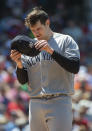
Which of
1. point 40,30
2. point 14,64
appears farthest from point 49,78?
point 14,64

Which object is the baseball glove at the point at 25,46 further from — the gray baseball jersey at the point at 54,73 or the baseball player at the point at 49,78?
the gray baseball jersey at the point at 54,73

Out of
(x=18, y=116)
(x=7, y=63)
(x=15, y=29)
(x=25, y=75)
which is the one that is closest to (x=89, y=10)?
(x=15, y=29)

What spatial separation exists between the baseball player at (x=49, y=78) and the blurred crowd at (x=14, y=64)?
0.38 meters

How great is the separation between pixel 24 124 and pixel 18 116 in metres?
0.40

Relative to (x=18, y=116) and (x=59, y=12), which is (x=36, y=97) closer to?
(x=18, y=116)

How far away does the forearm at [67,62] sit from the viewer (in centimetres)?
361

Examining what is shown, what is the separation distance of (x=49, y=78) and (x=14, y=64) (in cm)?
561

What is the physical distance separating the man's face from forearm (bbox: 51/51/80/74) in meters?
0.26

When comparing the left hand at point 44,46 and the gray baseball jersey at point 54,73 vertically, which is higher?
the left hand at point 44,46

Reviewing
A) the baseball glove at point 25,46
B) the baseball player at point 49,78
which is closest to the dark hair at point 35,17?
the baseball player at point 49,78

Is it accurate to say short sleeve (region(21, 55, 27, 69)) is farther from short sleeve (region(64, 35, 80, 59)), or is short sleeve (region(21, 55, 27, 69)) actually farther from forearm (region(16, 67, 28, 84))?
short sleeve (region(64, 35, 80, 59))

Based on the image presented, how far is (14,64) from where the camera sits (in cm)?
938

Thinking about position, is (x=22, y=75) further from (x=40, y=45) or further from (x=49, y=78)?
(x=40, y=45)

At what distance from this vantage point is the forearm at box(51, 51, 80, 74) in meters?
3.61
